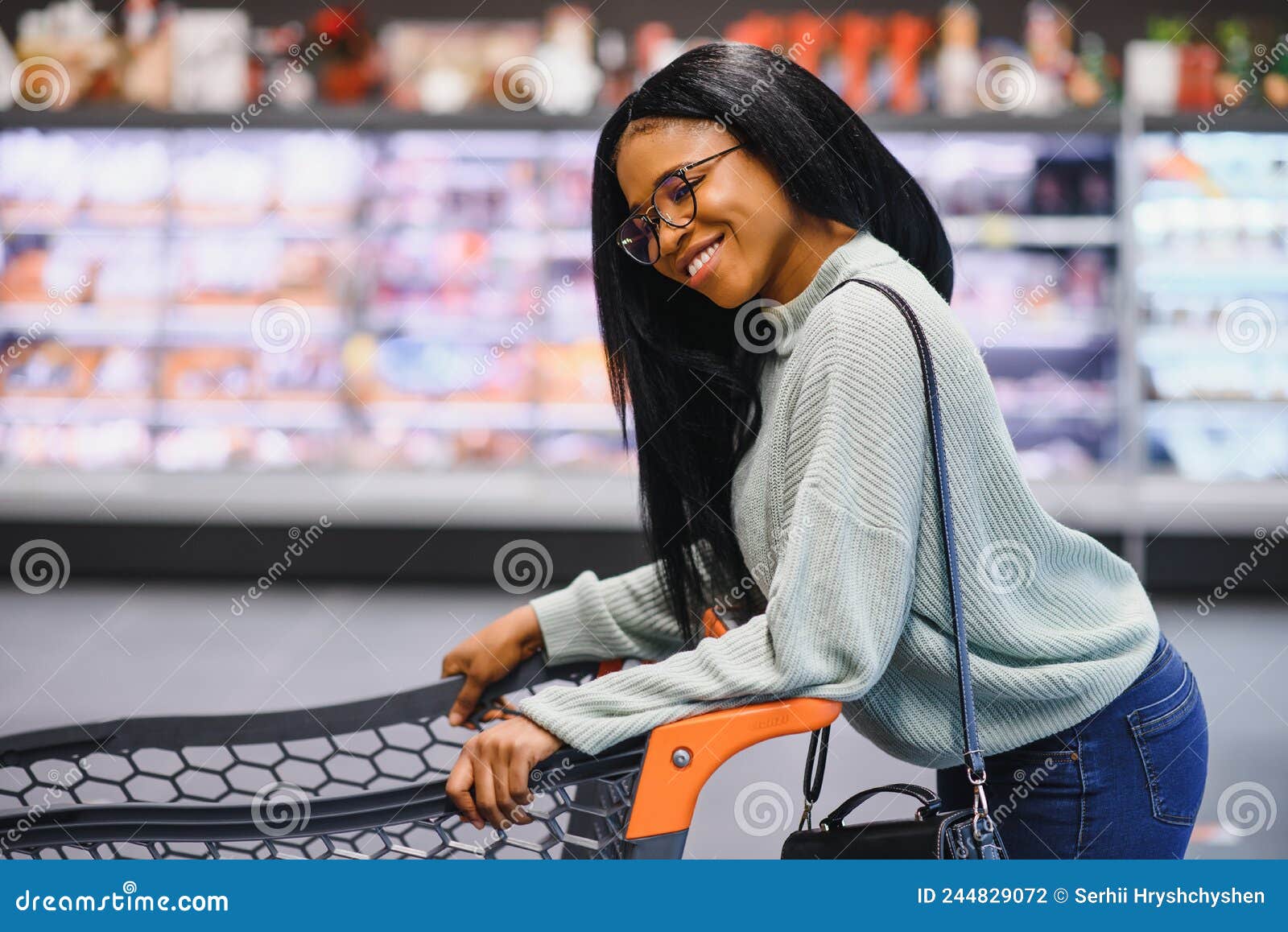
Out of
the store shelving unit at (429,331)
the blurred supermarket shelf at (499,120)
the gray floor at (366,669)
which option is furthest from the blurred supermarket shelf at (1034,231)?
the gray floor at (366,669)

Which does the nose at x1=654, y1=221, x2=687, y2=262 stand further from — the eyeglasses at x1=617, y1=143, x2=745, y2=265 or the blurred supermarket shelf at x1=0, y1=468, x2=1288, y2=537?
the blurred supermarket shelf at x1=0, y1=468, x2=1288, y2=537

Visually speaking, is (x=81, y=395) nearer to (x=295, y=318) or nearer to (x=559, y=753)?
(x=295, y=318)

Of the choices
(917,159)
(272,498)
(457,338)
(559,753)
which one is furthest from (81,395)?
(559,753)

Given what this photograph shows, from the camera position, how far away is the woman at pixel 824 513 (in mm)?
1088

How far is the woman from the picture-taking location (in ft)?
3.57

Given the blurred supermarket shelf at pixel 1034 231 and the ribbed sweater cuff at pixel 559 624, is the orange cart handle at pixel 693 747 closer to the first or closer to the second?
the ribbed sweater cuff at pixel 559 624

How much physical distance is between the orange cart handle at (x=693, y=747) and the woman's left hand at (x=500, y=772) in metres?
0.09

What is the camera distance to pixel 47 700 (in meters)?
3.62

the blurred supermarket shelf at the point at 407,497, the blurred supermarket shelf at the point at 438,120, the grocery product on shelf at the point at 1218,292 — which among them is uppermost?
the blurred supermarket shelf at the point at 438,120

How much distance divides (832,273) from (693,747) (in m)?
0.53

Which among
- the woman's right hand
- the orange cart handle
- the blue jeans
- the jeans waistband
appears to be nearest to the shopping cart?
the orange cart handle

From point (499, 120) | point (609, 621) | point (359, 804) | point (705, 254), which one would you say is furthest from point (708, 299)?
point (499, 120)

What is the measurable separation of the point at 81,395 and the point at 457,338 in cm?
173

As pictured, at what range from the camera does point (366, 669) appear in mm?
4000
